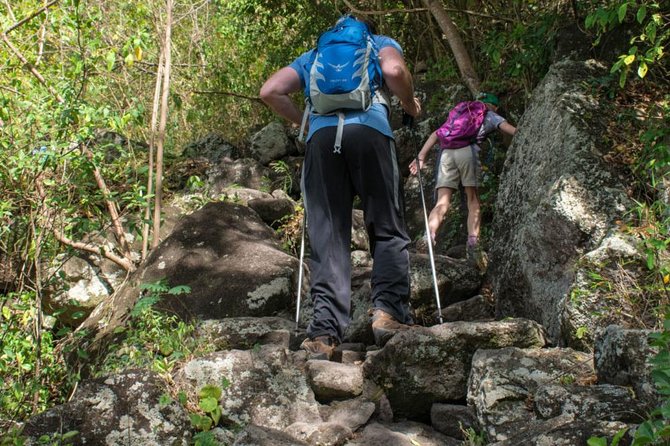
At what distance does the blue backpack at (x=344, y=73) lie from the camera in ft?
15.2

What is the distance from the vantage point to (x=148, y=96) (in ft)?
37.2

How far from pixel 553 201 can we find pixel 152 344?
3.06m

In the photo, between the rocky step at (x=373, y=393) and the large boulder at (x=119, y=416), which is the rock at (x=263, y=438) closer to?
the rocky step at (x=373, y=393)

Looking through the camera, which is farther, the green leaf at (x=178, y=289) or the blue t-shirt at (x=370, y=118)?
the green leaf at (x=178, y=289)

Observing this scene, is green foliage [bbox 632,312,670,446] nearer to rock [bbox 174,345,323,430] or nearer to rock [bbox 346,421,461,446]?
rock [bbox 346,421,461,446]

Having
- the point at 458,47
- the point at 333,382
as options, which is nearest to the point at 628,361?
the point at 333,382

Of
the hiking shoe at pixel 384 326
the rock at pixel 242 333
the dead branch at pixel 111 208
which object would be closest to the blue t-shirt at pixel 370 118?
the hiking shoe at pixel 384 326

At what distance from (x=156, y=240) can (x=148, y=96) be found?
4.50 meters

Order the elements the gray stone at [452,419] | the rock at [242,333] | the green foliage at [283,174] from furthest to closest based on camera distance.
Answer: the green foliage at [283,174], the rock at [242,333], the gray stone at [452,419]

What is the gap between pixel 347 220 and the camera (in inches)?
189

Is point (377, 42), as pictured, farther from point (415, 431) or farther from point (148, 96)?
point (148, 96)

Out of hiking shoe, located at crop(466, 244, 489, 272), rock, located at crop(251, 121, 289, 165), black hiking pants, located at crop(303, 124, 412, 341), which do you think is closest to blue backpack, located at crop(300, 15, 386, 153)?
black hiking pants, located at crop(303, 124, 412, 341)

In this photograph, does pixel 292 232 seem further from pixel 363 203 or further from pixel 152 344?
pixel 363 203

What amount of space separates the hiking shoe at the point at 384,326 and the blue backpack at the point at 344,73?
1072 mm
